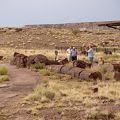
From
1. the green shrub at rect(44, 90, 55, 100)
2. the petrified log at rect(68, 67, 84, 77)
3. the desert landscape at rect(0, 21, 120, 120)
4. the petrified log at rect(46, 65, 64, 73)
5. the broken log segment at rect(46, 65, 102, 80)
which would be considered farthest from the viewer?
the petrified log at rect(46, 65, 64, 73)

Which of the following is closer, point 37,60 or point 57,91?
point 57,91

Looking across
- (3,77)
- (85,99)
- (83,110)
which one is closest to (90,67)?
(3,77)

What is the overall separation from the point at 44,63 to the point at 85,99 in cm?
1464

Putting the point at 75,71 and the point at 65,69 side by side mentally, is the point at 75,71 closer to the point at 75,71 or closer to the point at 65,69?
the point at 75,71

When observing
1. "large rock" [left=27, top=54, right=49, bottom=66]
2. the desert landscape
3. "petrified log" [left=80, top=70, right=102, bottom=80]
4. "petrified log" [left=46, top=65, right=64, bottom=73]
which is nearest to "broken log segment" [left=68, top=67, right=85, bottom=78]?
the desert landscape

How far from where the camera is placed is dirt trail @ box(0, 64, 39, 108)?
2284cm

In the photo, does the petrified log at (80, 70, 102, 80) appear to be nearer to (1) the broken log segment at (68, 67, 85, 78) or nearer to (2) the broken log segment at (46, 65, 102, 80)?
(2) the broken log segment at (46, 65, 102, 80)

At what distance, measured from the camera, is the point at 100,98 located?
2217cm

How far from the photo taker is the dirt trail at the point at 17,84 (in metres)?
22.8

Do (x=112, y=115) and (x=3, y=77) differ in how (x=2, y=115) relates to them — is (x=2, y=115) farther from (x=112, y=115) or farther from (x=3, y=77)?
(x=3, y=77)

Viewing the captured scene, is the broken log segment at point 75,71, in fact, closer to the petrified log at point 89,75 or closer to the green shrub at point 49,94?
the petrified log at point 89,75

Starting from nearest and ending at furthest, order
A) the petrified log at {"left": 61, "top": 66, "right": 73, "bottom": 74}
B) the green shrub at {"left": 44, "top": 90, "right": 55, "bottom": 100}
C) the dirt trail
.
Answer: the green shrub at {"left": 44, "top": 90, "right": 55, "bottom": 100} < the dirt trail < the petrified log at {"left": 61, "top": 66, "right": 73, "bottom": 74}

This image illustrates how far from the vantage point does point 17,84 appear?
27047mm

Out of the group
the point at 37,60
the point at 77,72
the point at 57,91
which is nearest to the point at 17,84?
the point at 57,91
